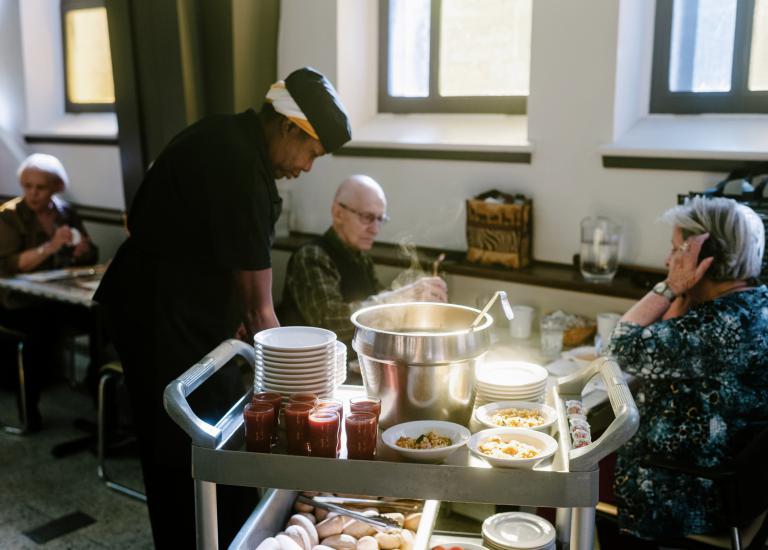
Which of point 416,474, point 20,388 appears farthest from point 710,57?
point 20,388

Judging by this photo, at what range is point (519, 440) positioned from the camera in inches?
65.8

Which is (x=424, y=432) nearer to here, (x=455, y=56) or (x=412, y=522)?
(x=412, y=522)

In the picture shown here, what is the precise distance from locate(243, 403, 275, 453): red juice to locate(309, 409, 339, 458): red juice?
0.30ft

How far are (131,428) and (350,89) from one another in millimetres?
2325

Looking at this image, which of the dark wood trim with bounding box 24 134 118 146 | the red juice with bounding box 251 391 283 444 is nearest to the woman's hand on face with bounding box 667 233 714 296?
the red juice with bounding box 251 391 283 444

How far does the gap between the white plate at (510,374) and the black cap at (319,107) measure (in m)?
0.81

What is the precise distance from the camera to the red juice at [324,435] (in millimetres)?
1573

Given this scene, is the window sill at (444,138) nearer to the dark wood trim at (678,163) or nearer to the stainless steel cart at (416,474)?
the dark wood trim at (678,163)

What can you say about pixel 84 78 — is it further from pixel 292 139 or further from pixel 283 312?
pixel 292 139

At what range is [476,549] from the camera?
6.42ft

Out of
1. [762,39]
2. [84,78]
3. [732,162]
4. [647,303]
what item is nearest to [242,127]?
[647,303]

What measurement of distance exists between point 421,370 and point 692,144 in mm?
2327

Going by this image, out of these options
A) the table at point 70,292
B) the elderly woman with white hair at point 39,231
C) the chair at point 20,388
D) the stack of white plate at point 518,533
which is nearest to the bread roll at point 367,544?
the stack of white plate at point 518,533

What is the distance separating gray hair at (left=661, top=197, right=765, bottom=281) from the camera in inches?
100
